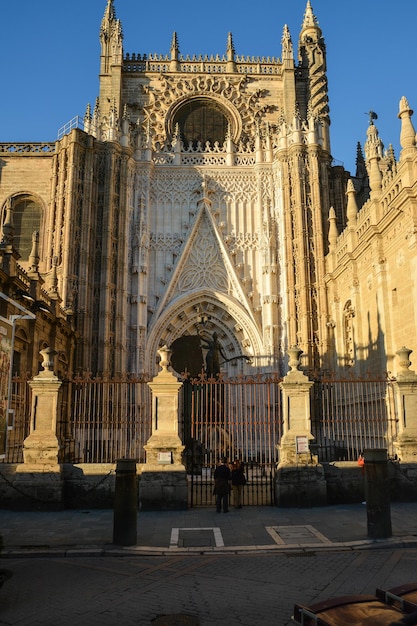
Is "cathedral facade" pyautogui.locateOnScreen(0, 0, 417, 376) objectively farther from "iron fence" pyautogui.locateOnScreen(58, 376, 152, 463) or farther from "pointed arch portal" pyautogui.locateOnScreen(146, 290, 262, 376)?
"iron fence" pyautogui.locateOnScreen(58, 376, 152, 463)

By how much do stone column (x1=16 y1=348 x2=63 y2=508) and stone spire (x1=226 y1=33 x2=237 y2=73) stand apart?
23974 mm

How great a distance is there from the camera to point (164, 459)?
12000 millimetres

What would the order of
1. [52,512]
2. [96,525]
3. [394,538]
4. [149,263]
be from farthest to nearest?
1. [149,263]
2. [52,512]
3. [96,525]
4. [394,538]

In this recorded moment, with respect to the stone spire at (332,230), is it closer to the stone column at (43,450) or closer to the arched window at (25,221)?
the arched window at (25,221)

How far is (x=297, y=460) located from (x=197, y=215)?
57.7ft

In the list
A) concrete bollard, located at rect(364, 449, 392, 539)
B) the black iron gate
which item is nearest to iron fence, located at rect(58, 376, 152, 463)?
the black iron gate

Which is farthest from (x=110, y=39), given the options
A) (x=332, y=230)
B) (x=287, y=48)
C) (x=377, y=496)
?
(x=377, y=496)

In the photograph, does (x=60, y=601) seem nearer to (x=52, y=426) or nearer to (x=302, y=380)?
(x=52, y=426)

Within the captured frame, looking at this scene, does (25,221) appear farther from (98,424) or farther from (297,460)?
(297,460)

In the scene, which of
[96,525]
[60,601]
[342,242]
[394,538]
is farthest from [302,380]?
[342,242]

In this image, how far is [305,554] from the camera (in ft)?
26.4

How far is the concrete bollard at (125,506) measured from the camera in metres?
8.45

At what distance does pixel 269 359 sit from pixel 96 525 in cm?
1598

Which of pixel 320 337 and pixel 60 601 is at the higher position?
pixel 320 337
